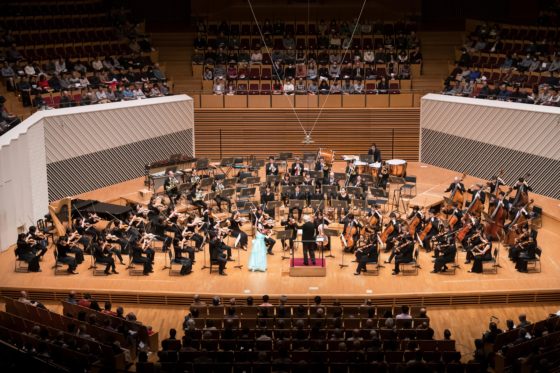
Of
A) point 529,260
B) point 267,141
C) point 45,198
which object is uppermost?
point 267,141

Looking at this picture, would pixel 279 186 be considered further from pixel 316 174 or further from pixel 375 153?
pixel 375 153

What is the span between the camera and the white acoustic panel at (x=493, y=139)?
78.9ft

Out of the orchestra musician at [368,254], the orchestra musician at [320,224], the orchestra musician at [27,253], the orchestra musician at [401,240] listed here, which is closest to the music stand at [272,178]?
the orchestra musician at [320,224]

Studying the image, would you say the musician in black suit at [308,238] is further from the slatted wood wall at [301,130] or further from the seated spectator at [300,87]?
the seated spectator at [300,87]

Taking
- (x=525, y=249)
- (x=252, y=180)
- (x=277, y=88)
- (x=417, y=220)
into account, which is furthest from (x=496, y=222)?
(x=277, y=88)

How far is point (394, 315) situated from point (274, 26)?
16.9m

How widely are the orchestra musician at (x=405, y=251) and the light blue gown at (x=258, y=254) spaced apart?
2.93m

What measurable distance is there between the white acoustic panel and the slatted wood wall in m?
0.79

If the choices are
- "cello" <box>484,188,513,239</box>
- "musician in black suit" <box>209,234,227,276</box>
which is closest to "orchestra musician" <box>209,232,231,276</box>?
"musician in black suit" <box>209,234,227,276</box>

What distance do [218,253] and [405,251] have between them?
4087mm

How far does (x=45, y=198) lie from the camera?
2347cm

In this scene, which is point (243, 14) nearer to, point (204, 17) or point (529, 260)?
point (204, 17)

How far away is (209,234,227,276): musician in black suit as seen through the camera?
18.8 metres

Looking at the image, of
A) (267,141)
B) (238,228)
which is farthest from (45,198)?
(267,141)
